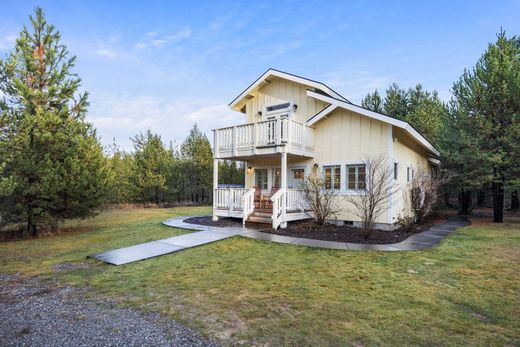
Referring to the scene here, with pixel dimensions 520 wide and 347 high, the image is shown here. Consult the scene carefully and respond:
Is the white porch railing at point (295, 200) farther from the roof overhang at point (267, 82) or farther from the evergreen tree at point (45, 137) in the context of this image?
the evergreen tree at point (45, 137)

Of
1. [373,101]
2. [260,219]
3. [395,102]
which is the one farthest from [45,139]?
[395,102]

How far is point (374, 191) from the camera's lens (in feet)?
32.3

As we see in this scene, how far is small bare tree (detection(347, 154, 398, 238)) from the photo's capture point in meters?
9.38

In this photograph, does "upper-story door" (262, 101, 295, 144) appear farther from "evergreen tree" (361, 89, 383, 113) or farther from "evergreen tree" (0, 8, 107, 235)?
"evergreen tree" (361, 89, 383, 113)

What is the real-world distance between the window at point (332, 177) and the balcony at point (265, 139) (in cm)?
104

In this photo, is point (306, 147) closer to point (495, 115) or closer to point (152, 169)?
point (495, 115)

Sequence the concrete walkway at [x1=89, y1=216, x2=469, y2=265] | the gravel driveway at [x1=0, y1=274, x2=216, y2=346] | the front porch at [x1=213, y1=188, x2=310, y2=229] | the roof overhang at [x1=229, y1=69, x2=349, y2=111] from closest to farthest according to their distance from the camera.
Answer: the gravel driveway at [x1=0, y1=274, x2=216, y2=346]
the concrete walkway at [x1=89, y1=216, x2=469, y2=265]
the front porch at [x1=213, y1=188, x2=310, y2=229]
the roof overhang at [x1=229, y1=69, x2=349, y2=111]

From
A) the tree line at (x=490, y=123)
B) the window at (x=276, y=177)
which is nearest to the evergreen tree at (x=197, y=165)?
the window at (x=276, y=177)

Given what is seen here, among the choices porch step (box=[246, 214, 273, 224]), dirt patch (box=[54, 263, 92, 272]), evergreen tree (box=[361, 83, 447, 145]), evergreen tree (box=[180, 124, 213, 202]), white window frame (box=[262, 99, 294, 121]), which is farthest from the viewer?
evergreen tree (box=[361, 83, 447, 145])

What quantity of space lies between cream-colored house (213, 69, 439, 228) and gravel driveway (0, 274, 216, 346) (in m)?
7.09

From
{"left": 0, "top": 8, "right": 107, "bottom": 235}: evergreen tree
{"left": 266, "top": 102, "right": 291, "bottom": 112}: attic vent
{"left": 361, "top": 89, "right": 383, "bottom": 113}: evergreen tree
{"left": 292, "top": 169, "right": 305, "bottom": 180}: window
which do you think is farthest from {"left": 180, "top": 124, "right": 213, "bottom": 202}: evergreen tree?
{"left": 361, "top": 89, "right": 383, "bottom": 113}: evergreen tree

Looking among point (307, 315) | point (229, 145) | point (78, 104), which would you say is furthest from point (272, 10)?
point (307, 315)

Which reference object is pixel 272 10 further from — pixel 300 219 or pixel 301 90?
pixel 300 219

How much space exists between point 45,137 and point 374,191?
36.8ft
